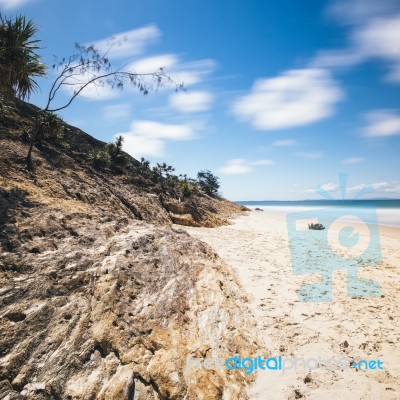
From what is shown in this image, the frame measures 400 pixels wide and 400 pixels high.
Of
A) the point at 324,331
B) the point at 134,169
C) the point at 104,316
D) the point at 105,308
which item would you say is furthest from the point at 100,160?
the point at 324,331

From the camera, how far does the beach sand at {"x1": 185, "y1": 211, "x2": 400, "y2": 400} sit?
4.08 meters

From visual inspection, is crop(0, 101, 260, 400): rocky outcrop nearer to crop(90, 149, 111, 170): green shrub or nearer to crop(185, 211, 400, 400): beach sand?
crop(185, 211, 400, 400): beach sand

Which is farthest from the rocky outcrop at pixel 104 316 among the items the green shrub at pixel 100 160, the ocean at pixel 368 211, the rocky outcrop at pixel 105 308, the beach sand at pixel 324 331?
the ocean at pixel 368 211

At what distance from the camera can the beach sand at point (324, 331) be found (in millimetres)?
4078

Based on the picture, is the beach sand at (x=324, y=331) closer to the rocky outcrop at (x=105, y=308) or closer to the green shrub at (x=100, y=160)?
the rocky outcrop at (x=105, y=308)

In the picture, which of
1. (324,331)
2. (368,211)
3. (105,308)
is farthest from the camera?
(368,211)

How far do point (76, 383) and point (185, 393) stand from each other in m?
1.37

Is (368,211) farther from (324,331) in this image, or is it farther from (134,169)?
(324,331)

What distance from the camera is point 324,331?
542 cm

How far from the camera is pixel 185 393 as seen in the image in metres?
3.54

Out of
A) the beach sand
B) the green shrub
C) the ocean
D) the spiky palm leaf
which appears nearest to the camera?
the beach sand

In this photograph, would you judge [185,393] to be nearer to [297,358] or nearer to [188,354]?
[188,354]

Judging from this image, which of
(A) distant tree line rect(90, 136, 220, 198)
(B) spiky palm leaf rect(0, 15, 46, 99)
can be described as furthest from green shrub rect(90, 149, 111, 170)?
(B) spiky palm leaf rect(0, 15, 46, 99)

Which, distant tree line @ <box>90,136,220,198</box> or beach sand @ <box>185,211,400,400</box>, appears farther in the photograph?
distant tree line @ <box>90,136,220,198</box>
